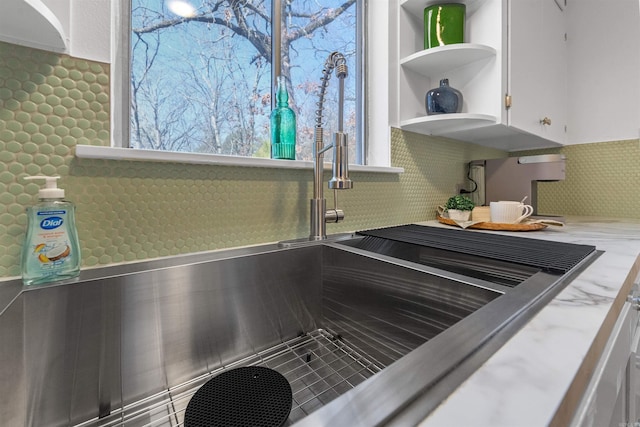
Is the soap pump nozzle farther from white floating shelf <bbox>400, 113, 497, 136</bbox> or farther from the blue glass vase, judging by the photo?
the blue glass vase

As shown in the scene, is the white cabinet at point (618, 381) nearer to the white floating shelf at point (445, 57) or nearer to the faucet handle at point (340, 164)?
the faucet handle at point (340, 164)

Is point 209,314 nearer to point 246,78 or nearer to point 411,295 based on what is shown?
point 411,295

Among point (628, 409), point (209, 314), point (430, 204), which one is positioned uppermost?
point (430, 204)

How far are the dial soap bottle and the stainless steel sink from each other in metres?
0.05

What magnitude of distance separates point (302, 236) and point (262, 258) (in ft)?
0.92

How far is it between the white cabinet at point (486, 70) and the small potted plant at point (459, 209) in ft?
1.11

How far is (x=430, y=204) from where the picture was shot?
62.0 inches

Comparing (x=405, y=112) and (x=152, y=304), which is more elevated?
(x=405, y=112)

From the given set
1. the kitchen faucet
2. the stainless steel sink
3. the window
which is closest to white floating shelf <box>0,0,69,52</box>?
the window

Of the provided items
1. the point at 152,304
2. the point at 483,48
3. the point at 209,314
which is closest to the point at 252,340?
the point at 209,314

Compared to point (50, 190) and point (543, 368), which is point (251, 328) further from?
point (543, 368)

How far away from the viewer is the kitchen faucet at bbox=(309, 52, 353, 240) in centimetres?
92

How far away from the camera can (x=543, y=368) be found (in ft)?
0.99

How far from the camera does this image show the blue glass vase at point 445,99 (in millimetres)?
1311
